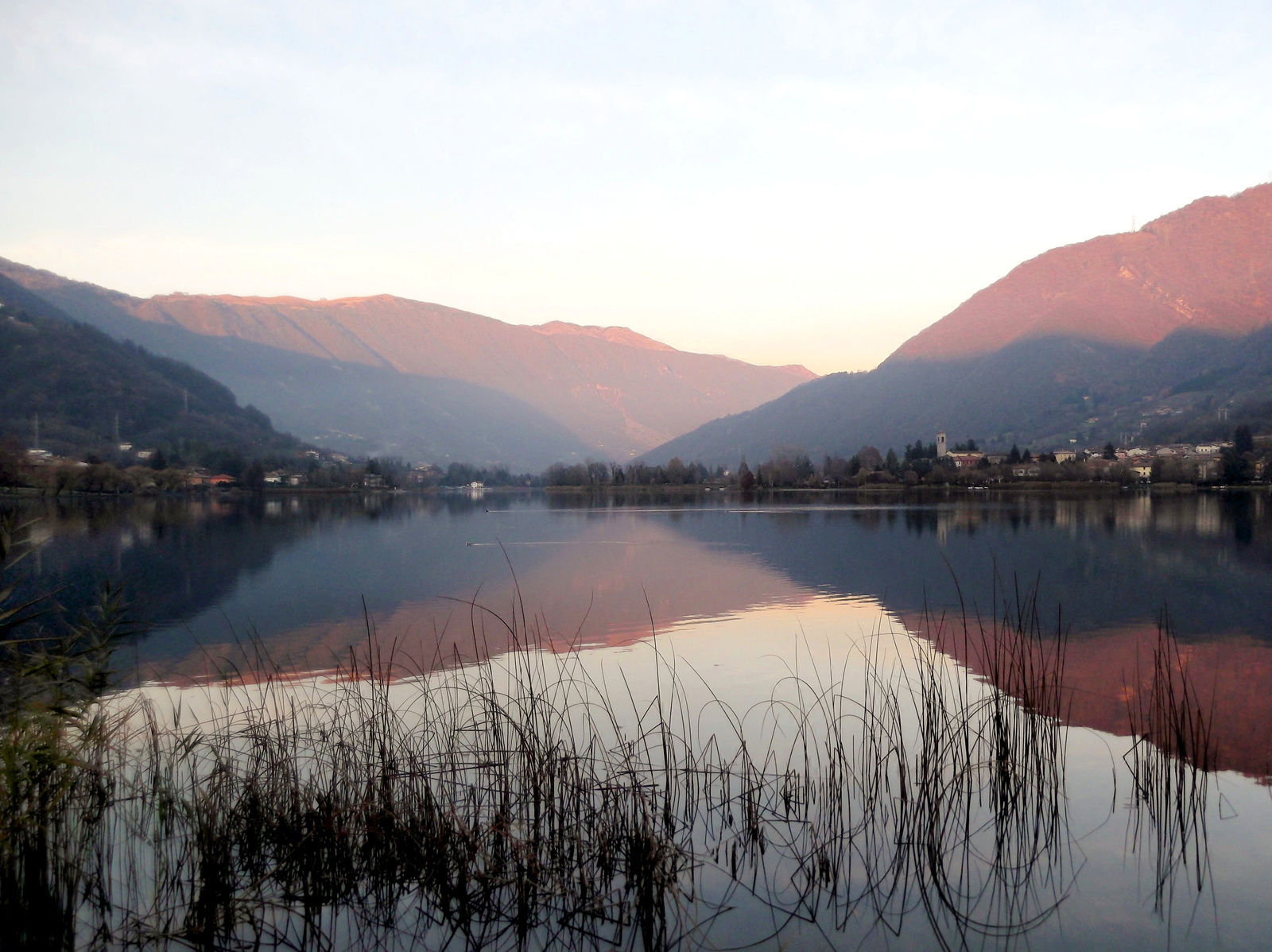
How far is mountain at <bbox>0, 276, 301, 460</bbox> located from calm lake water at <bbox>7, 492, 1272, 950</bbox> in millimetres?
94758

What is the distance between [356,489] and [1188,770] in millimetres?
167972

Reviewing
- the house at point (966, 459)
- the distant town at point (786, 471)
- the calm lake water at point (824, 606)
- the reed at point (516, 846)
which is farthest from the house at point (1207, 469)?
the reed at point (516, 846)

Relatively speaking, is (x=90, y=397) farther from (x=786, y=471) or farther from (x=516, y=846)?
(x=516, y=846)

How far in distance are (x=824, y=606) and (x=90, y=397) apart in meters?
156

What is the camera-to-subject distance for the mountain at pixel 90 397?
131 metres

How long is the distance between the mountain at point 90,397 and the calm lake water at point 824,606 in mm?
94758

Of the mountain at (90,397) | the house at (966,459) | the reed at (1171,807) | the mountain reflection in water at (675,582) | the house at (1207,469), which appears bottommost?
the mountain reflection in water at (675,582)

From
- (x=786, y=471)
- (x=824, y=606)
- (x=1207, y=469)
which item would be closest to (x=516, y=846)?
(x=824, y=606)

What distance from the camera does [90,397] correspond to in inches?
5699

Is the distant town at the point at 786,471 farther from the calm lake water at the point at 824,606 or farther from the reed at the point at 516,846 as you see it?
the reed at the point at 516,846

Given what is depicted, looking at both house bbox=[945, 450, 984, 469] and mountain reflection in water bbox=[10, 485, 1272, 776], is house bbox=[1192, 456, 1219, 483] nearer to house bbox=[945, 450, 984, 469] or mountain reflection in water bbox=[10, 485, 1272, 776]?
house bbox=[945, 450, 984, 469]

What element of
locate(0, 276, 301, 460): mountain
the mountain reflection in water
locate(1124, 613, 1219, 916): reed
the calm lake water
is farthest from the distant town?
locate(1124, 613, 1219, 916): reed

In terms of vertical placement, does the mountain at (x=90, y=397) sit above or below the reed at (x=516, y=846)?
above

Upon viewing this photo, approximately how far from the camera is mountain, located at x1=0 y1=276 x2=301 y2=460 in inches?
5162
